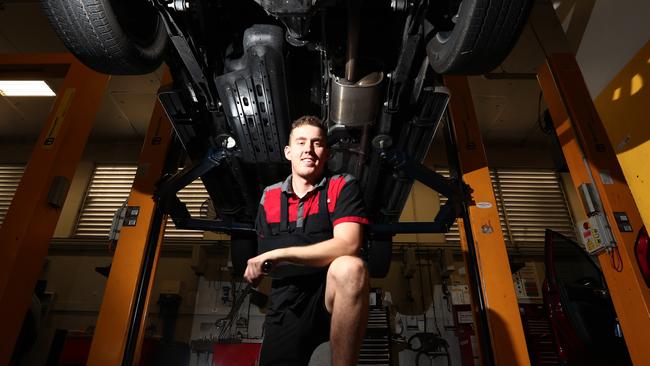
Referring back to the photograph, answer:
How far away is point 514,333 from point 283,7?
6.11 feet

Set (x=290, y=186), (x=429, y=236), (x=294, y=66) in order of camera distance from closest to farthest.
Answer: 1. (x=290, y=186)
2. (x=294, y=66)
3. (x=429, y=236)

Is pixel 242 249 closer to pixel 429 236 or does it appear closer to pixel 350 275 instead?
pixel 350 275

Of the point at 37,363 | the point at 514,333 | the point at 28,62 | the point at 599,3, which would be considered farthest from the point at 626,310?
the point at 37,363

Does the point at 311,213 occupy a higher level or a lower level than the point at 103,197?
lower

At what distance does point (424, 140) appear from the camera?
2139mm

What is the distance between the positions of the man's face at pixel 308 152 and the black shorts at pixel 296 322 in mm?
356

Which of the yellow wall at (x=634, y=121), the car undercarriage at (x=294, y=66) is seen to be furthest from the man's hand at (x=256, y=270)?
the yellow wall at (x=634, y=121)

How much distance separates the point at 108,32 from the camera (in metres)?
1.30

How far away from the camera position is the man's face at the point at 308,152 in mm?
1263

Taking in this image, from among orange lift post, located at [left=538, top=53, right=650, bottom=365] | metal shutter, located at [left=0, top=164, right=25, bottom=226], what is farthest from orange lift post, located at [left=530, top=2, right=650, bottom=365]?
metal shutter, located at [left=0, top=164, right=25, bottom=226]

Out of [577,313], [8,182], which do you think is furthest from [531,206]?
[8,182]

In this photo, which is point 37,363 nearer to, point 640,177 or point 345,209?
point 345,209

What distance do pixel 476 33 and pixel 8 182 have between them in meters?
7.10

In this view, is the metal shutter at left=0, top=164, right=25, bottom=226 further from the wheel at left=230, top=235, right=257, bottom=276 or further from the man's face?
the man's face
